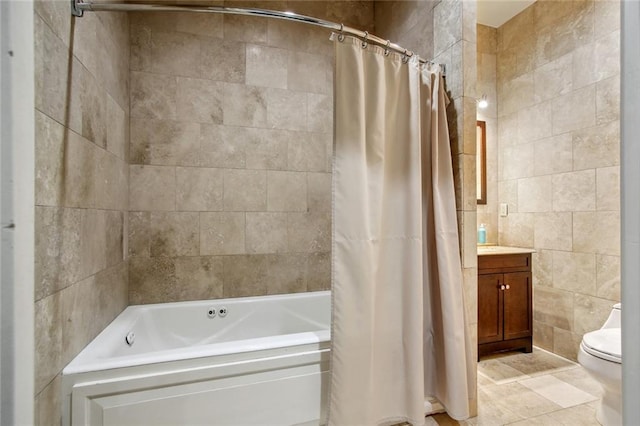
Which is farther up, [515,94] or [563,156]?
[515,94]

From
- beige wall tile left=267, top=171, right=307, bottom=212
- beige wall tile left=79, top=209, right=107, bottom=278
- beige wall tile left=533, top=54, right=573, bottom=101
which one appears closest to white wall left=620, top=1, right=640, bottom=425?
beige wall tile left=79, top=209, right=107, bottom=278

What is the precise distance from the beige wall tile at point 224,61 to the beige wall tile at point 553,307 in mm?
3026

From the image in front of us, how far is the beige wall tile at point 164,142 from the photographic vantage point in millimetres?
2039

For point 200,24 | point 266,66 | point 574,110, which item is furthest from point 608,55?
point 200,24

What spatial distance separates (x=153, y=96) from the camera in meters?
2.06

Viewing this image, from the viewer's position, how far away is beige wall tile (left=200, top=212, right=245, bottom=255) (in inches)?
85.3

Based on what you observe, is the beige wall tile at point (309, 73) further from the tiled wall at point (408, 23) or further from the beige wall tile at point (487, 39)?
the beige wall tile at point (487, 39)

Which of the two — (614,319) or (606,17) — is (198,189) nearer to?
(614,319)

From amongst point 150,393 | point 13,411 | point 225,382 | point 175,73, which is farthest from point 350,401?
point 175,73

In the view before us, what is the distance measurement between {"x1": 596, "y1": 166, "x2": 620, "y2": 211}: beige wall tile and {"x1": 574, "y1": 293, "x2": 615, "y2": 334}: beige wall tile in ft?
2.24

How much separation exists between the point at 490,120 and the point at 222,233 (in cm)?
273

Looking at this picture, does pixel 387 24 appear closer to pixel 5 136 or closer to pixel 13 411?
pixel 5 136

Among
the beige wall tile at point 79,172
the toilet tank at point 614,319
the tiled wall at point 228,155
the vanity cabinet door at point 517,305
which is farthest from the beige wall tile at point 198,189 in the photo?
the toilet tank at point 614,319

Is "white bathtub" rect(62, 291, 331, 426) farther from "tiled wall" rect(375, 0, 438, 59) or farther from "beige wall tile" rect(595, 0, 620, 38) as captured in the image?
"beige wall tile" rect(595, 0, 620, 38)
